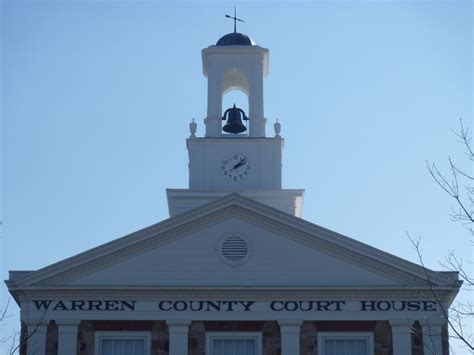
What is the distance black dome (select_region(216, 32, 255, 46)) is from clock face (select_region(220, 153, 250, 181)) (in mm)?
4038

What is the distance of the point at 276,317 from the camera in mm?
34438

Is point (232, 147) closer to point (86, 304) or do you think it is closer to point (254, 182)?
point (254, 182)

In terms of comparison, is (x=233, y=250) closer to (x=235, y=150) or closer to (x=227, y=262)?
(x=227, y=262)

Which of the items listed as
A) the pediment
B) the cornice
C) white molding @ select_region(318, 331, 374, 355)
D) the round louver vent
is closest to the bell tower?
the pediment

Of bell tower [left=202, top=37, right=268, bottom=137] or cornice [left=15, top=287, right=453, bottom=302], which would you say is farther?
bell tower [left=202, top=37, right=268, bottom=137]

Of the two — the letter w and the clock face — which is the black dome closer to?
the clock face

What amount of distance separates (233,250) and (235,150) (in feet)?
26.3

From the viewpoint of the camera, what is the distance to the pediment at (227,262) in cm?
3466

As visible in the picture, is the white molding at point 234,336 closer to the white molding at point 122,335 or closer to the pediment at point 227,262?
the pediment at point 227,262

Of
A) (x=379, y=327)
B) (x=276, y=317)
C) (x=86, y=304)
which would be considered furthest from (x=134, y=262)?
(x=379, y=327)

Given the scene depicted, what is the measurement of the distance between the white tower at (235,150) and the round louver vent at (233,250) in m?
6.34

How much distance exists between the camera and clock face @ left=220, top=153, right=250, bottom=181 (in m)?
42.4

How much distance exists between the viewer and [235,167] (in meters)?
42.4

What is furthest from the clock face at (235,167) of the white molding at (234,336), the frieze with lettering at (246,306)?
the white molding at (234,336)
